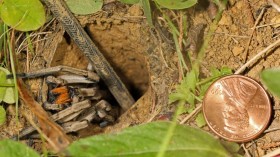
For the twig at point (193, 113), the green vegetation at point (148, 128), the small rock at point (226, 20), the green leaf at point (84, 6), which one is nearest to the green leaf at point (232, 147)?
the green vegetation at point (148, 128)

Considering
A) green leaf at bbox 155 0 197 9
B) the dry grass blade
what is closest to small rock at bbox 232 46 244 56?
green leaf at bbox 155 0 197 9

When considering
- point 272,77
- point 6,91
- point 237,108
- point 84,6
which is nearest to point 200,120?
point 237,108

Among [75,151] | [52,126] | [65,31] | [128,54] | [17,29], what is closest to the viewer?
[75,151]

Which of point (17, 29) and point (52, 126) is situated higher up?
point (17, 29)

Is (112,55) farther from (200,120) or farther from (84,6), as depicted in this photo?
(200,120)

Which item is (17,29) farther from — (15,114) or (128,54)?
(128,54)

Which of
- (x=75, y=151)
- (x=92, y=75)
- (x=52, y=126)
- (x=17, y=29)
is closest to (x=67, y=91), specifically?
(x=92, y=75)

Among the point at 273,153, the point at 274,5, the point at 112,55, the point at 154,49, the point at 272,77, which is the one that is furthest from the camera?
the point at 112,55
